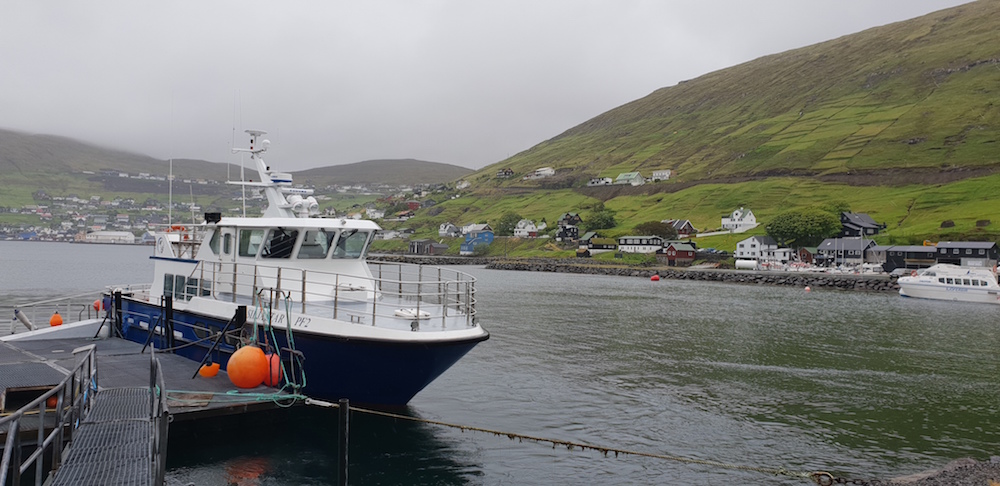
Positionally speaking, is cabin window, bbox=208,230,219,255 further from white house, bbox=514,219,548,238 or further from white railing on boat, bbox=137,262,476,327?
white house, bbox=514,219,548,238

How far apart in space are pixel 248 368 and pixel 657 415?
34.2 feet

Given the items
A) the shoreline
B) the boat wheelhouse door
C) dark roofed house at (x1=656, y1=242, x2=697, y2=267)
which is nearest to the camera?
the boat wheelhouse door

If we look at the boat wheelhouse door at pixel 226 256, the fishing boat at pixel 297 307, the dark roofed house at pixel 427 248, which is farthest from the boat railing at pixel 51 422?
A: the dark roofed house at pixel 427 248

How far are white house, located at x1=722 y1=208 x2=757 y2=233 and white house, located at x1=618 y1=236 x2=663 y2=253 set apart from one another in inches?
659

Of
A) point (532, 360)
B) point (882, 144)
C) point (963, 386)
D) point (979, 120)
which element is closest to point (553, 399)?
point (532, 360)

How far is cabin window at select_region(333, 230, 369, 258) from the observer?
1508 centimetres

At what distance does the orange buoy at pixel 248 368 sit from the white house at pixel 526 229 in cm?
12773

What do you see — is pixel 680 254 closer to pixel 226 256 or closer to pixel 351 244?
pixel 351 244

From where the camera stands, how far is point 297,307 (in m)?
13.4

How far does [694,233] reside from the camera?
120 metres

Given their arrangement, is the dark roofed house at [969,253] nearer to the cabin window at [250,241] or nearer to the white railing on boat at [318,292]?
the white railing on boat at [318,292]

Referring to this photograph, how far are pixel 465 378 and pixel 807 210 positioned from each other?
104996 mm

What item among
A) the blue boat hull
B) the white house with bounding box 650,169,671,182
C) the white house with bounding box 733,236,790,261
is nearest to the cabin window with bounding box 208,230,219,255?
the blue boat hull

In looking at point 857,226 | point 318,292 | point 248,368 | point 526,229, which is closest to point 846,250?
point 857,226
